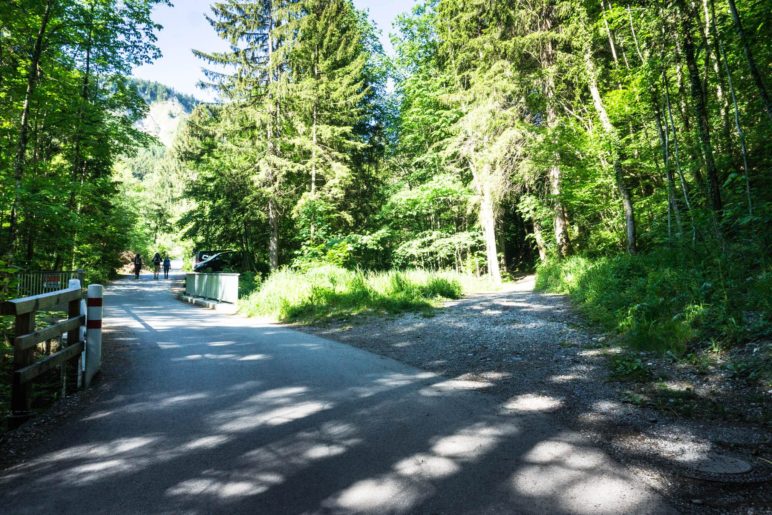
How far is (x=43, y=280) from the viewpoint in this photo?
984 cm

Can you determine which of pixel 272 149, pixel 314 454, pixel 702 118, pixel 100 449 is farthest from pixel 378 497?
pixel 272 149

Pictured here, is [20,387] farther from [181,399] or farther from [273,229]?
[273,229]

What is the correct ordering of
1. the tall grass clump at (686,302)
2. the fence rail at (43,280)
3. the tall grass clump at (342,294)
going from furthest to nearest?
the tall grass clump at (342,294), the fence rail at (43,280), the tall grass clump at (686,302)

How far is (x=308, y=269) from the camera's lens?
14.9 m

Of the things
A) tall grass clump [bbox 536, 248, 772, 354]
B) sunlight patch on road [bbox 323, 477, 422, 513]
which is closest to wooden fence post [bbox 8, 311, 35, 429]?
sunlight patch on road [bbox 323, 477, 422, 513]

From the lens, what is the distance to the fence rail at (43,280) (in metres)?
9.01

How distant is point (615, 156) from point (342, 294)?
8.84 metres

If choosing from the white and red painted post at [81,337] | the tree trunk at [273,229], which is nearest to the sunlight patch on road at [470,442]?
the white and red painted post at [81,337]

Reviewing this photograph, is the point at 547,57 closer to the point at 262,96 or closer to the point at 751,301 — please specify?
the point at 262,96

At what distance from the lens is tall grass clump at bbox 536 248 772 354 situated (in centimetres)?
492

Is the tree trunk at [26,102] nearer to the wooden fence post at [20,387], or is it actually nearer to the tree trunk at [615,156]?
the wooden fence post at [20,387]

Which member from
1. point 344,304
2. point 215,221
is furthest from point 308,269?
point 215,221

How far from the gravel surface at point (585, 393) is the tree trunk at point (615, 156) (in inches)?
227

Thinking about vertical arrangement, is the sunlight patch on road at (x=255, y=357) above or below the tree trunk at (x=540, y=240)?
below
